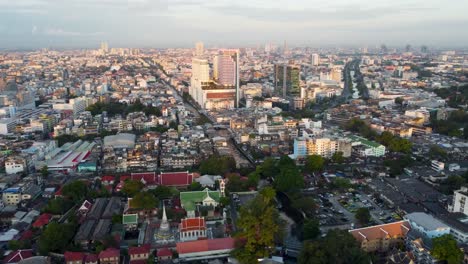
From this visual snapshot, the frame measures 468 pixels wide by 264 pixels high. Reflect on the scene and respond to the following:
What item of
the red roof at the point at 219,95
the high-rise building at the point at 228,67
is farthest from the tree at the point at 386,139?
the high-rise building at the point at 228,67

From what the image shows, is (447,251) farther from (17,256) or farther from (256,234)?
(17,256)

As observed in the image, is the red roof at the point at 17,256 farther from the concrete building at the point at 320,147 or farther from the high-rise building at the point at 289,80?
the high-rise building at the point at 289,80

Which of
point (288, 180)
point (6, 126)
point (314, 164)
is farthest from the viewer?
point (6, 126)

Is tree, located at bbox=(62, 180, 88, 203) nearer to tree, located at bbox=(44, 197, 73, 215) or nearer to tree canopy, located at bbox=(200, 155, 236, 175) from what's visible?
Answer: tree, located at bbox=(44, 197, 73, 215)

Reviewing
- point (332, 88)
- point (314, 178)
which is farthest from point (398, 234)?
point (332, 88)

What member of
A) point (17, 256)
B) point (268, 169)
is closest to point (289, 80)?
point (268, 169)

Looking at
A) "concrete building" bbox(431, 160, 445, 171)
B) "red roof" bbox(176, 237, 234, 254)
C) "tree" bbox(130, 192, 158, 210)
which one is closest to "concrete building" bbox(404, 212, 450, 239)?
"red roof" bbox(176, 237, 234, 254)

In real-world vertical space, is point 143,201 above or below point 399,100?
below
